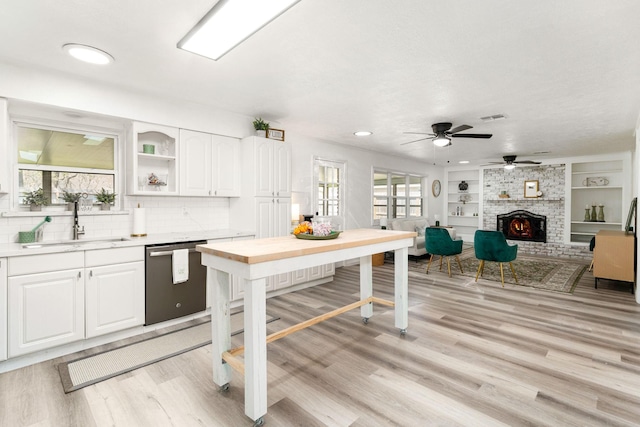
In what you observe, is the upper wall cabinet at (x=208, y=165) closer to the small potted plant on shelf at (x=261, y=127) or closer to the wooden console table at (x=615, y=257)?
the small potted plant on shelf at (x=261, y=127)

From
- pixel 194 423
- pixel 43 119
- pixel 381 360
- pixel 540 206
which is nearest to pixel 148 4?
Answer: pixel 43 119

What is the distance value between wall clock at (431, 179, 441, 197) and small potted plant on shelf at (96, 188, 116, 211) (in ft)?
27.5

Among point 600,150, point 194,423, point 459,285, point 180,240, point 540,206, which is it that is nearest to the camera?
point 194,423

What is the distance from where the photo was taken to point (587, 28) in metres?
2.17

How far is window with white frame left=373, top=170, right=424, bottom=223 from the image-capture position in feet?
25.4

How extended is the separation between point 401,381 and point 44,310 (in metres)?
2.95

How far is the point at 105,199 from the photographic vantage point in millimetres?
3484

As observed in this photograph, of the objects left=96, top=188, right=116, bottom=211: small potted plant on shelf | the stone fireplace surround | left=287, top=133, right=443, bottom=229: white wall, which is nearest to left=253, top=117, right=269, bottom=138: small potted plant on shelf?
left=287, top=133, right=443, bottom=229: white wall

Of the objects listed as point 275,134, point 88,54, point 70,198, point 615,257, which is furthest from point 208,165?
point 615,257

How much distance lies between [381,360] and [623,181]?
823cm

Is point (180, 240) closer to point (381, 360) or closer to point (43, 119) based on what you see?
point (43, 119)

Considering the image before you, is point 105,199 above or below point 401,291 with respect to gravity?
above

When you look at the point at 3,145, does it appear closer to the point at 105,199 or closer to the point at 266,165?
the point at 105,199

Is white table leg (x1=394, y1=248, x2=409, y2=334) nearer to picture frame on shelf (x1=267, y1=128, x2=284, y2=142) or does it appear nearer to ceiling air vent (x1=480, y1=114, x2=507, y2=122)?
picture frame on shelf (x1=267, y1=128, x2=284, y2=142)
